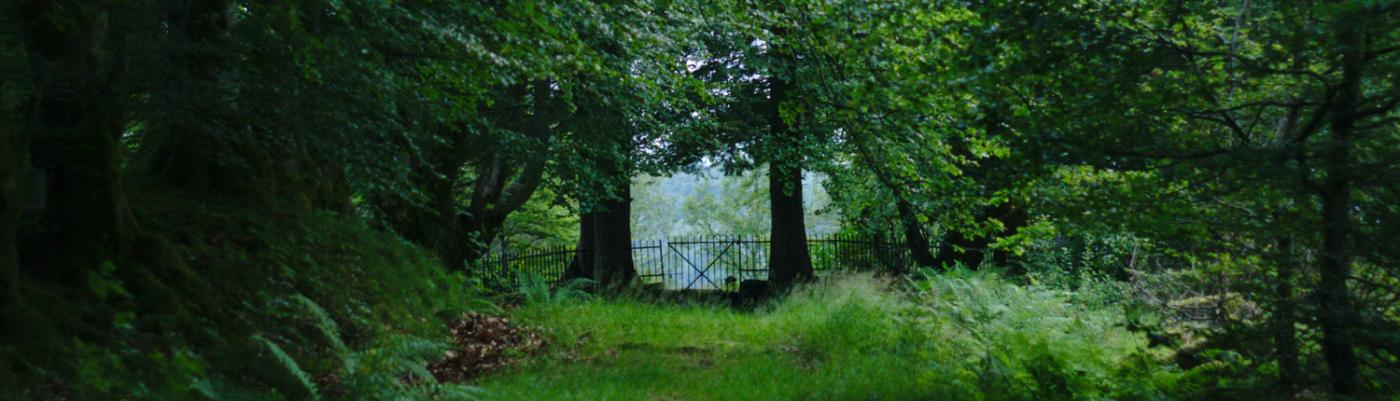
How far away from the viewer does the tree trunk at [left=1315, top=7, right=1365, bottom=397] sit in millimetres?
4008

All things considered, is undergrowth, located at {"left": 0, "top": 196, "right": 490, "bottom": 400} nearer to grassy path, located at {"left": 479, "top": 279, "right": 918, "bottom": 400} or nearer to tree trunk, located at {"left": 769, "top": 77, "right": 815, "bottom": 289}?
grassy path, located at {"left": 479, "top": 279, "right": 918, "bottom": 400}

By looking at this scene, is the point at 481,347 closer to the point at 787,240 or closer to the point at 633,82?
the point at 633,82

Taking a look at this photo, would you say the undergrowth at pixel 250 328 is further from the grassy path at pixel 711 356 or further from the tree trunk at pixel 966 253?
the tree trunk at pixel 966 253

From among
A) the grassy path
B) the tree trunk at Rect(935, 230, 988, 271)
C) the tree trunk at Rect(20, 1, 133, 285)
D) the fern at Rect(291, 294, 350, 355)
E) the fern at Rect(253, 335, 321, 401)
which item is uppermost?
the tree trunk at Rect(20, 1, 133, 285)

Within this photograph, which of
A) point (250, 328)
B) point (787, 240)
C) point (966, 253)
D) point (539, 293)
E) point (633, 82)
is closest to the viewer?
point (250, 328)

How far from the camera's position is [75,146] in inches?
197

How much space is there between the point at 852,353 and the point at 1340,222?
16.6ft

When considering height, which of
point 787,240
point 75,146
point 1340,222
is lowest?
point 1340,222

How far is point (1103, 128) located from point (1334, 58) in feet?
3.58

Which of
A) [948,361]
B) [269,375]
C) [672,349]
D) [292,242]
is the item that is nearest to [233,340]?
[269,375]

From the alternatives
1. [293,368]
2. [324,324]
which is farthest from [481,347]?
[293,368]

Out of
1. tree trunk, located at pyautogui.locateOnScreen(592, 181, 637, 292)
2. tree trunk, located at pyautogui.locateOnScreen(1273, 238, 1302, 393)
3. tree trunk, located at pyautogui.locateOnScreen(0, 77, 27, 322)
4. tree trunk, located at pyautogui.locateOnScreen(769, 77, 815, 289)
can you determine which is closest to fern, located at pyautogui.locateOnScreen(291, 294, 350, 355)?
tree trunk, located at pyautogui.locateOnScreen(0, 77, 27, 322)

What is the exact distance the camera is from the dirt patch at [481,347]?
309 inches

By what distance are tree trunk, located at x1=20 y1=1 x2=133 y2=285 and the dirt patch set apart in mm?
3050
